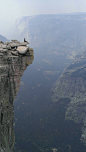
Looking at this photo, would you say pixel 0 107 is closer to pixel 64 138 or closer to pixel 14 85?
pixel 14 85

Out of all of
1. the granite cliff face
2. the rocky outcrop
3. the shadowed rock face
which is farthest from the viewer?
the granite cliff face

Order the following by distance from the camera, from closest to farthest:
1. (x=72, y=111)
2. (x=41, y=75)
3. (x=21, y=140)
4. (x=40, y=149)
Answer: (x=40, y=149)
(x=21, y=140)
(x=72, y=111)
(x=41, y=75)

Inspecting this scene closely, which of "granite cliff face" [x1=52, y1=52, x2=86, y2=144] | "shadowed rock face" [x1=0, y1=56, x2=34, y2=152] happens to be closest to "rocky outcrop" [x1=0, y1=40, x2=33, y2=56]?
"shadowed rock face" [x1=0, y1=56, x2=34, y2=152]

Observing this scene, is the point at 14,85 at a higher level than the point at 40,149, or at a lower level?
higher

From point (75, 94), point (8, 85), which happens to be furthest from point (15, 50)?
point (75, 94)

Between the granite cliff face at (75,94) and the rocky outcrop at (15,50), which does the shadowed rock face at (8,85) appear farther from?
the granite cliff face at (75,94)

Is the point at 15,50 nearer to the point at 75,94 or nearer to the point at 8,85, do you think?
the point at 8,85

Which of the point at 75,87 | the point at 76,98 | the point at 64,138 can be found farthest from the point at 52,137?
the point at 75,87

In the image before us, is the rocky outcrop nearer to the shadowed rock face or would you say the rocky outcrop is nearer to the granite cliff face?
the shadowed rock face
